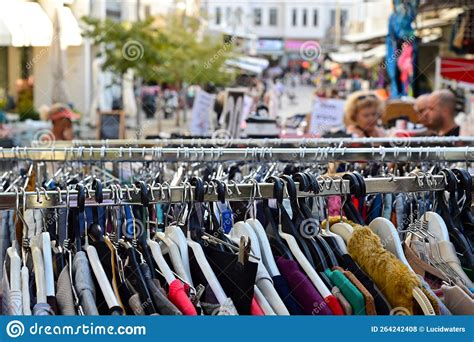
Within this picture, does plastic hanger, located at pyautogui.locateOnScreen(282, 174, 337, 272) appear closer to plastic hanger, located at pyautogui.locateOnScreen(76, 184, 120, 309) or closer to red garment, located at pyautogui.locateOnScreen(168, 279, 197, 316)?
red garment, located at pyautogui.locateOnScreen(168, 279, 197, 316)

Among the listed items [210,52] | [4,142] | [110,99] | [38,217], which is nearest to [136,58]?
[110,99]

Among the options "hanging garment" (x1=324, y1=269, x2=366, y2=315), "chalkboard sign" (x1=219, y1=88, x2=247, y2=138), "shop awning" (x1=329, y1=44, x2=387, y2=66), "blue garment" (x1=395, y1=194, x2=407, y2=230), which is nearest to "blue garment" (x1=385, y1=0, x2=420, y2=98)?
"chalkboard sign" (x1=219, y1=88, x2=247, y2=138)

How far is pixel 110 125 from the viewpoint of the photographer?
11.5m

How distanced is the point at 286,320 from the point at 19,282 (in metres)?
0.77

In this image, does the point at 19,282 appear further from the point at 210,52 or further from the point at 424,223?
the point at 210,52

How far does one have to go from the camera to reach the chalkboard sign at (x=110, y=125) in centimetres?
1145

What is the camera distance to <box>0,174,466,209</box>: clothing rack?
2.59m

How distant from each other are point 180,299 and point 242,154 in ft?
6.02

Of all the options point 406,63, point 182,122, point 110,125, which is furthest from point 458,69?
point 182,122

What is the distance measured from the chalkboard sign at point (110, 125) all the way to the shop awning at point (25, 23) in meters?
3.56

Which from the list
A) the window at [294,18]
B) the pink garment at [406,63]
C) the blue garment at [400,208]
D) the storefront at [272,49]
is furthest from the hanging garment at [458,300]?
the window at [294,18]

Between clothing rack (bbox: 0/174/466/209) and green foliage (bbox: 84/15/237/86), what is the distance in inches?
514

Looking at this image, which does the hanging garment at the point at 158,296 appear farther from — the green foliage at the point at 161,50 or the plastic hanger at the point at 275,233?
the green foliage at the point at 161,50

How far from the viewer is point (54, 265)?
253cm
